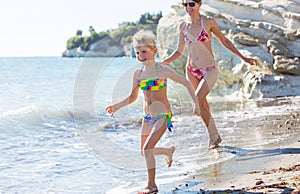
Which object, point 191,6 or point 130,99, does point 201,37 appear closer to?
point 191,6

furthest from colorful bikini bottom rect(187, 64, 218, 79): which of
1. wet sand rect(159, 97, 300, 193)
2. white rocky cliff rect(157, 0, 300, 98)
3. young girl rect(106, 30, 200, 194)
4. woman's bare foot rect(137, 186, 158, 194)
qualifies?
white rocky cliff rect(157, 0, 300, 98)

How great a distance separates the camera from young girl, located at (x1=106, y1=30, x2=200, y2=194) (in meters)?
4.77

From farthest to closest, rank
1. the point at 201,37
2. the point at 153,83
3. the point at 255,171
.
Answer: the point at 201,37
the point at 255,171
the point at 153,83

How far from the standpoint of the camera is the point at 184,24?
6.45m

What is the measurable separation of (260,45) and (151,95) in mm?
11709

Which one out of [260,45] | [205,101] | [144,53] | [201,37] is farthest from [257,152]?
[260,45]

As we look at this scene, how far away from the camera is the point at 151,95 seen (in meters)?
4.87

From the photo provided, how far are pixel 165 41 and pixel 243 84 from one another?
4.75 meters

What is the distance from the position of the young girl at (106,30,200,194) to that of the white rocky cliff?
33.4ft

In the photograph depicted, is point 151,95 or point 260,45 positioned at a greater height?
point 260,45

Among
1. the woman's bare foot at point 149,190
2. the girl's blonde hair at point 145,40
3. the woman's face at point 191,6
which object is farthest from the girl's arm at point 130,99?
the woman's face at point 191,6

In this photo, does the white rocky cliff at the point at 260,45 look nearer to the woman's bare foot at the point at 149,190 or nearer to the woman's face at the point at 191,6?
the woman's face at the point at 191,6

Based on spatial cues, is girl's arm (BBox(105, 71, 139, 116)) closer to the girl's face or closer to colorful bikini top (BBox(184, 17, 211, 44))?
the girl's face

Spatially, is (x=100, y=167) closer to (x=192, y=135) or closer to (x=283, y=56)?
(x=192, y=135)
